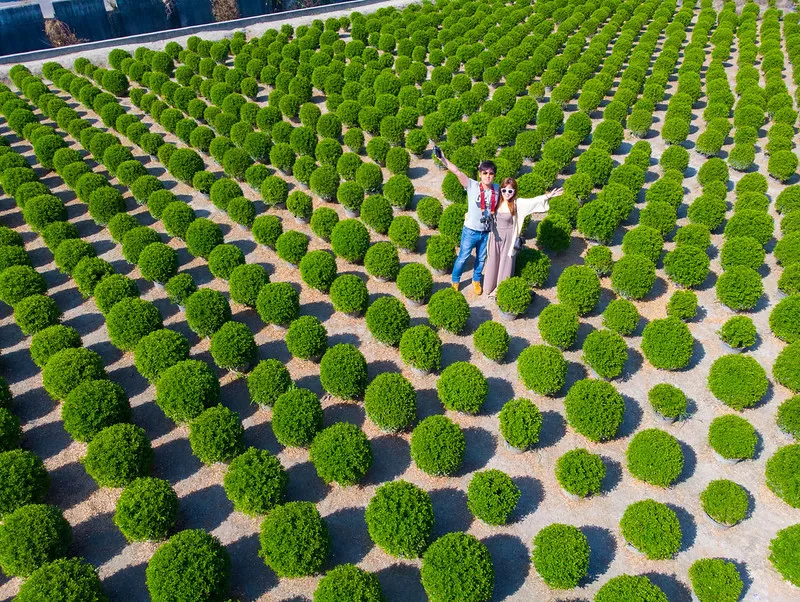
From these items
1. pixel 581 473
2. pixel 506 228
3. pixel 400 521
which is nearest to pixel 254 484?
pixel 400 521

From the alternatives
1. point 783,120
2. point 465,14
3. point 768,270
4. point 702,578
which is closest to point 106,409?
point 702,578

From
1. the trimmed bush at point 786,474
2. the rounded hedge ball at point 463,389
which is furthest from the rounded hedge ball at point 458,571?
the trimmed bush at point 786,474

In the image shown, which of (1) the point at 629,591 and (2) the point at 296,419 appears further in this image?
(2) the point at 296,419

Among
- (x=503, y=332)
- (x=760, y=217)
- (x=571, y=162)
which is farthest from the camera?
(x=571, y=162)

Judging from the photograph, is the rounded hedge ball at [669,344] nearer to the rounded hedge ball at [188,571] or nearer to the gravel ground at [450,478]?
the gravel ground at [450,478]

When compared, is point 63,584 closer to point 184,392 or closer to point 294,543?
point 294,543

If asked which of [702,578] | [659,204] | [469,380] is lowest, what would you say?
[702,578]

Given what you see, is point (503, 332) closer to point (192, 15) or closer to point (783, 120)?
point (783, 120)
